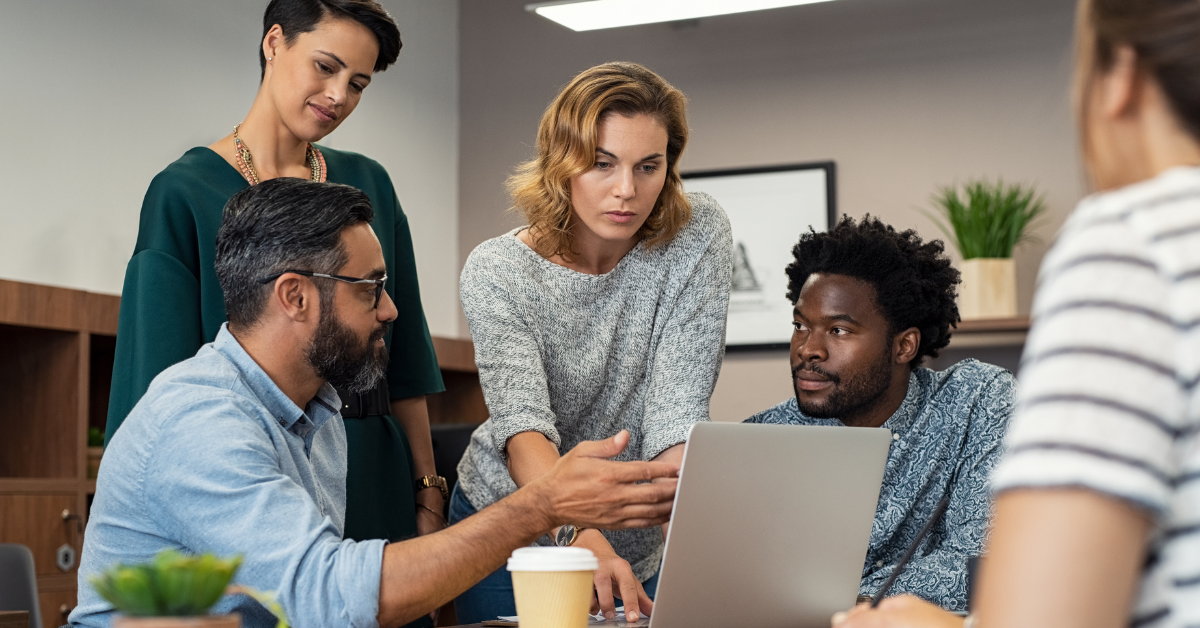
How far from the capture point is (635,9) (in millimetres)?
3875

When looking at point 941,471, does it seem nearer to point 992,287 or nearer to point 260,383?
point 260,383

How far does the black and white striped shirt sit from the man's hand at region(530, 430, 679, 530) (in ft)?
2.27

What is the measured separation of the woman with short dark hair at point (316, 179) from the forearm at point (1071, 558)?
1.43m

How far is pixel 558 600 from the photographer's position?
1080 millimetres

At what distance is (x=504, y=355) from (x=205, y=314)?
472 millimetres

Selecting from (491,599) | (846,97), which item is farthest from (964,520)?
(846,97)

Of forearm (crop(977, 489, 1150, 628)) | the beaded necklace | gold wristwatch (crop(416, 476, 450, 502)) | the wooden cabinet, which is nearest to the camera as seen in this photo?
forearm (crop(977, 489, 1150, 628))

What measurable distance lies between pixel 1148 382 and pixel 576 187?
1.38m

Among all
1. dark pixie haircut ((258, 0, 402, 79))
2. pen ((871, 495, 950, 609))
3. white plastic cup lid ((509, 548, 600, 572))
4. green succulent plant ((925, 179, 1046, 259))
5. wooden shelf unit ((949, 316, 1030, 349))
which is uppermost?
A: dark pixie haircut ((258, 0, 402, 79))

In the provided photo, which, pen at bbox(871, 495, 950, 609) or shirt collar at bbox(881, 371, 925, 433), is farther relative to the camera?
shirt collar at bbox(881, 371, 925, 433)

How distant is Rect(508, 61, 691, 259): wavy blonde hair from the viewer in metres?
1.84

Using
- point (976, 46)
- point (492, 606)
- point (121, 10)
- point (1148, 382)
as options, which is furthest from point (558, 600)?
point (976, 46)

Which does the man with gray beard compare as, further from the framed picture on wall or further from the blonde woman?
the framed picture on wall

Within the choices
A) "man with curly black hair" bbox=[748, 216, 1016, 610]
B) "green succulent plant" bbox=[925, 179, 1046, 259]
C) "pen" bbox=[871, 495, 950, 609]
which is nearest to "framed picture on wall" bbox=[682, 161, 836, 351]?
"green succulent plant" bbox=[925, 179, 1046, 259]
